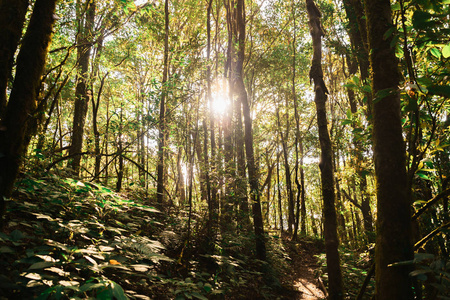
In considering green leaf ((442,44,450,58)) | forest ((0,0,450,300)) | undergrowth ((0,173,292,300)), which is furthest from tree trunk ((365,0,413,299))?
undergrowth ((0,173,292,300))

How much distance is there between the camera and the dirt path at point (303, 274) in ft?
20.6

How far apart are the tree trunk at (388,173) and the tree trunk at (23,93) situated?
2.67 metres

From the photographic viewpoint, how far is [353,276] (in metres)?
6.05

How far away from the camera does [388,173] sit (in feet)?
5.85

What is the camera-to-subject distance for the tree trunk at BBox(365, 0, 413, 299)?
1644 mm

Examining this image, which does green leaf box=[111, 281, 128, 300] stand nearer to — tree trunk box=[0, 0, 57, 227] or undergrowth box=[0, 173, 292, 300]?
undergrowth box=[0, 173, 292, 300]

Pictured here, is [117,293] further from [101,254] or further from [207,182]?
[207,182]

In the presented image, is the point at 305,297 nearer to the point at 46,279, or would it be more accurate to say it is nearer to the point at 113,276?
the point at 113,276

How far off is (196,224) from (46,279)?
397 cm

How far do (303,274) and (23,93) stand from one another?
9.77 meters

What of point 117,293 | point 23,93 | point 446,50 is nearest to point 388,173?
point 446,50

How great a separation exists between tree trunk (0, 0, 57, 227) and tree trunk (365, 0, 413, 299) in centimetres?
267

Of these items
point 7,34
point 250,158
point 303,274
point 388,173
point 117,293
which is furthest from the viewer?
point 303,274

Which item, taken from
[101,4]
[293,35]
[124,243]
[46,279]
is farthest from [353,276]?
[293,35]
